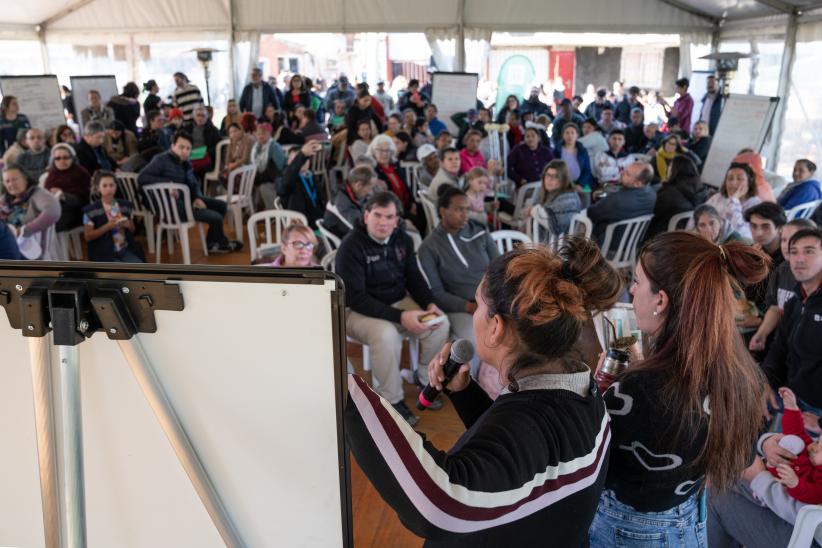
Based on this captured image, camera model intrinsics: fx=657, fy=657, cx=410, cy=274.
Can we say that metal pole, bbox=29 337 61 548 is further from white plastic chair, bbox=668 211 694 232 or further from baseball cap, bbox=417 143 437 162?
baseball cap, bbox=417 143 437 162

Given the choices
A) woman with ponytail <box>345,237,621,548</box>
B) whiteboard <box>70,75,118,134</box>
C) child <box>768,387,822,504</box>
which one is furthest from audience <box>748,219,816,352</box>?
whiteboard <box>70,75,118,134</box>

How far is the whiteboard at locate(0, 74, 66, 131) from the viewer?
25.2 feet

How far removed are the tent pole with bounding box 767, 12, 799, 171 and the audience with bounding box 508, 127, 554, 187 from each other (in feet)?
9.57

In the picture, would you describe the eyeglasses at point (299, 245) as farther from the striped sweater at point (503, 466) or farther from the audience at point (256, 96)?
the audience at point (256, 96)

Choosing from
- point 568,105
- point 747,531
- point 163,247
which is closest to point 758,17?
point 568,105

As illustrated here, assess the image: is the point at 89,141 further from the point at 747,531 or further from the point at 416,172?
the point at 747,531

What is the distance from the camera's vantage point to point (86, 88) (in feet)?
29.3

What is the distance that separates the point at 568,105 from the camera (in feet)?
27.2

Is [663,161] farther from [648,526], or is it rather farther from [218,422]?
[218,422]

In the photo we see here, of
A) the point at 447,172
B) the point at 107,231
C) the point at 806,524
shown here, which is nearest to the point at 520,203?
the point at 447,172

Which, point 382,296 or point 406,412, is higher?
point 382,296

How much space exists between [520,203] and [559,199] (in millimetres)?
1447

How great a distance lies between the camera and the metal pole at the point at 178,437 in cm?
85

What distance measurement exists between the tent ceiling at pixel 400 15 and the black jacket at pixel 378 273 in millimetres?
7484
